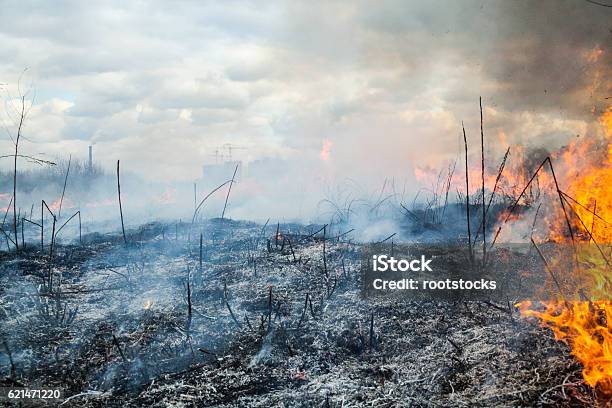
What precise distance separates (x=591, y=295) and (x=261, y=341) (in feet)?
15.6

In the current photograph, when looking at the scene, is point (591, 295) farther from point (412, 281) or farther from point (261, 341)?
point (261, 341)

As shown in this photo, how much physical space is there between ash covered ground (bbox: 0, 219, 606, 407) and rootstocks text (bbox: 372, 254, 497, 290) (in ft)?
1.55

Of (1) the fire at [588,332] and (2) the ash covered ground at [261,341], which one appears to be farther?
(2) the ash covered ground at [261,341]

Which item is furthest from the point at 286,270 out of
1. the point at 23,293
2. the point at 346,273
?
the point at 23,293

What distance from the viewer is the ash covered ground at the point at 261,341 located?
544 centimetres

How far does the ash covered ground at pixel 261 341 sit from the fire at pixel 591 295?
0.64ft

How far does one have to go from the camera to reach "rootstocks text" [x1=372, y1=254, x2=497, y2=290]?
792 centimetres

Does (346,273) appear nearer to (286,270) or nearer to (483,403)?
(286,270)

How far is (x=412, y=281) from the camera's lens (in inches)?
328

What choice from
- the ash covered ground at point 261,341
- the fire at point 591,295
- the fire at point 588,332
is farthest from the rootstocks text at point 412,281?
the fire at point 588,332

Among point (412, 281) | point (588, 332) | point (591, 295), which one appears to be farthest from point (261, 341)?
point (591, 295)

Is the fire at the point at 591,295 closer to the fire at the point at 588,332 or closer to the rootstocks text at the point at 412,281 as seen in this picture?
the fire at the point at 588,332

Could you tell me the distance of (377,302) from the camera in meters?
7.64

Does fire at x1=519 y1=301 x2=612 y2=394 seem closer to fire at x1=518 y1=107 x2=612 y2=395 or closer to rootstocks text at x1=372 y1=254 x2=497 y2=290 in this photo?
fire at x1=518 y1=107 x2=612 y2=395
